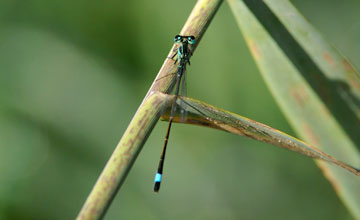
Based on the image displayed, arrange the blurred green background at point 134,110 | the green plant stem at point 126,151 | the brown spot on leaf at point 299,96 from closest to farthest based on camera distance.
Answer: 1. the green plant stem at point 126,151
2. the brown spot on leaf at point 299,96
3. the blurred green background at point 134,110

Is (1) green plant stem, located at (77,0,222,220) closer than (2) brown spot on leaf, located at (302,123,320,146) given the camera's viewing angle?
Yes

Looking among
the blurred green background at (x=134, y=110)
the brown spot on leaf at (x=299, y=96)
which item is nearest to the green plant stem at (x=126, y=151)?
the brown spot on leaf at (x=299, y=96)

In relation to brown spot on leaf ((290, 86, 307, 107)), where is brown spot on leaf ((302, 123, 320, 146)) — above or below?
below

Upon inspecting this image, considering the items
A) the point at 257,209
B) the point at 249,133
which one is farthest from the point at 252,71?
the point at 249,133

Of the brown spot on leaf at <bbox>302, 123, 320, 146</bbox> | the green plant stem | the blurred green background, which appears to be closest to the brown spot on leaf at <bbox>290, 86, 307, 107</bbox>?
the brown spot on leaf at <bbox>302, 123, 320, 146</bbox>

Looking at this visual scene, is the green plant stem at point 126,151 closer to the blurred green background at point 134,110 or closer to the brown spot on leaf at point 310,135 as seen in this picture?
the brown spot on leaf at point 310,135

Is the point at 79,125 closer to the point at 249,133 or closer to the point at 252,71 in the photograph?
the point at 252,71

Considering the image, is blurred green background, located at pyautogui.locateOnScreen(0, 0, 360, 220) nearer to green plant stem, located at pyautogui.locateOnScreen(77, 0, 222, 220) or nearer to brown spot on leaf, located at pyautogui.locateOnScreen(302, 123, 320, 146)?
brown spot on leaf, located at pyautogui.locateOnScreen(302, 123, 320, 146)

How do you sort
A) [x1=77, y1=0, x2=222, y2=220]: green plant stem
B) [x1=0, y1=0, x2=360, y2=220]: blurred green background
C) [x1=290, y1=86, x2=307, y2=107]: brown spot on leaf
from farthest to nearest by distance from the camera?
[x1=0, y1=0, x2=360, y2=220]: blurred green background → [x1=290, y1=86, x2=307, y2=107]: brown spot on leaf → [x1=77, y1=0, x2=222, y2=220]: green plant stem
